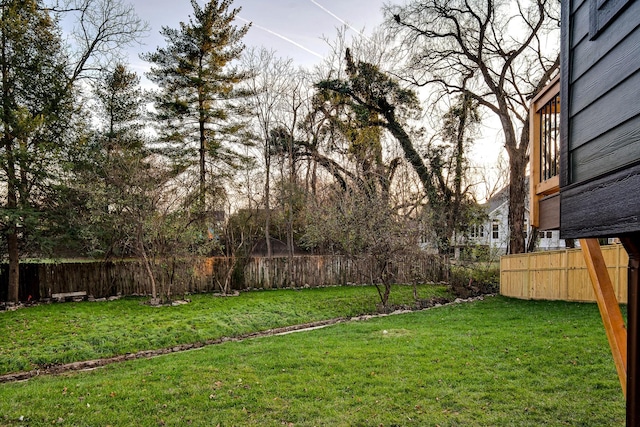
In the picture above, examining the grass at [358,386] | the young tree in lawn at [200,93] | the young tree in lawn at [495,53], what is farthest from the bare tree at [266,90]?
the grass at [358,386]

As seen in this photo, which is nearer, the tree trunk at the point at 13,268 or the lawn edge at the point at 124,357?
the lawn edge at the point at 124,357

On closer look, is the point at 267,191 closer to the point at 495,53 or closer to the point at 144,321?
the point at 144,321

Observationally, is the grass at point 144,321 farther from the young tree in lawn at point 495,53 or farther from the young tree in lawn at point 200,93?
the young tree in lawn at point 495,53

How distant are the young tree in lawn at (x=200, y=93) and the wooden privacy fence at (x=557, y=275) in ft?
35.3

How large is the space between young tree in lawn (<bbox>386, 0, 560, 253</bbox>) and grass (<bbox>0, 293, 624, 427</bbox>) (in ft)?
30.2

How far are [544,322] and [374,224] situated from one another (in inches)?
192

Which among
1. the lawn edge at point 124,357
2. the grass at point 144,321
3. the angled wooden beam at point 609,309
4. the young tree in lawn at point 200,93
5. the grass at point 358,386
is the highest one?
the young tree in lawn at point 200,93

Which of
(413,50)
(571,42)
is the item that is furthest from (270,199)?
(571,42)

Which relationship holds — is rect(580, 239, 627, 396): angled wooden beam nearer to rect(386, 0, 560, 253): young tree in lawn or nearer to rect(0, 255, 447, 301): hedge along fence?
rect(0, 255, 447, 301): hedge along fence

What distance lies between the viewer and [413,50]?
1592 cm

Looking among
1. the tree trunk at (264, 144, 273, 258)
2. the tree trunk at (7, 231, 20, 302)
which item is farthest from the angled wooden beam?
the tree trunk at (264, 144, 273, 258)

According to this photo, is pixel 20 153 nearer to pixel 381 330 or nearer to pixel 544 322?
pixel 381 330

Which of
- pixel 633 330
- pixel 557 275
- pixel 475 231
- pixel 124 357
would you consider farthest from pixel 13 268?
pixel 475 231

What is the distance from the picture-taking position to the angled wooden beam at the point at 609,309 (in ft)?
7.79
